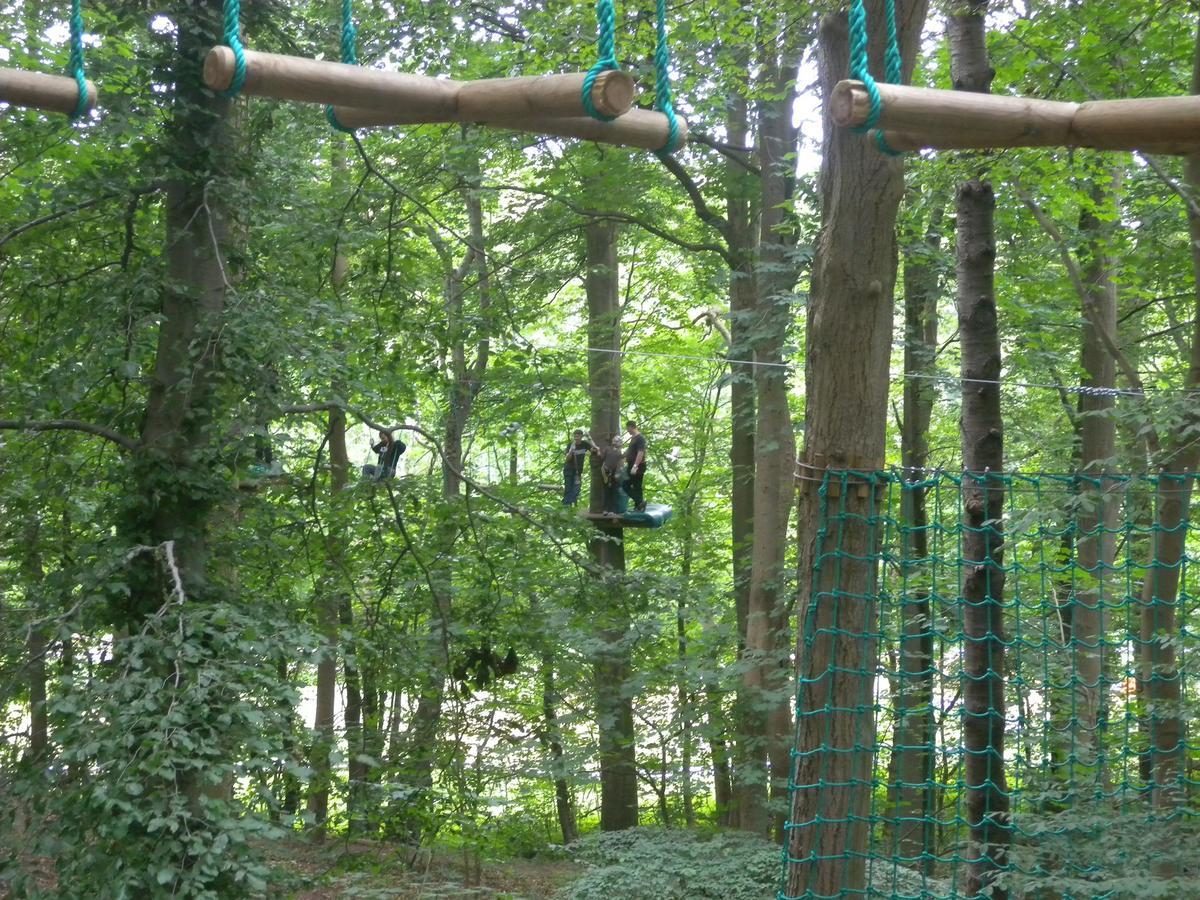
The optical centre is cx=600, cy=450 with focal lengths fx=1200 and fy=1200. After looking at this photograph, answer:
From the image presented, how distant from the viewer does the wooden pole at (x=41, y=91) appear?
2.71 metres

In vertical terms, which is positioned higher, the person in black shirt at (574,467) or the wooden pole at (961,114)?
the person in black shirt at (574,467)

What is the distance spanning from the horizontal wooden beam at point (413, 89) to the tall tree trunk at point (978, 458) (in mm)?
2484

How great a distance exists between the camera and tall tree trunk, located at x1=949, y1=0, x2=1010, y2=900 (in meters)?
4.42

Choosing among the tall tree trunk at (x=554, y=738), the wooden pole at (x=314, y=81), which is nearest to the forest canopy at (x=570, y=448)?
the wooden pole at (x=314, y=81)

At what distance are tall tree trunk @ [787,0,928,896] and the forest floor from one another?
6.35 feet

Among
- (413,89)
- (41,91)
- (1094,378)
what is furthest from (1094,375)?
(41,91)

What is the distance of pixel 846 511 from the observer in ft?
12.2

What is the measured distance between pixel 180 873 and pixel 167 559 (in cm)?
153

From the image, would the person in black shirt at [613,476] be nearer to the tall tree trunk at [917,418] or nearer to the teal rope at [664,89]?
the tall tree trunk at [917,418]

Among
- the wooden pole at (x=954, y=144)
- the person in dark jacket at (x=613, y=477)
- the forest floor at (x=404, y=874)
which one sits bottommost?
the forest floor at (x=404, y=874)

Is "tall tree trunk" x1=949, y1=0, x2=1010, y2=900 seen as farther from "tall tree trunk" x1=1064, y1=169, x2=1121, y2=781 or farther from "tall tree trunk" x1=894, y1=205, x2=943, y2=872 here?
"tall tree trunk" x1=894, y1=205, x2=943, y2=872

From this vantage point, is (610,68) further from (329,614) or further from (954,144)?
(329,614)

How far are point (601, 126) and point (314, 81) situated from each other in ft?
1.91

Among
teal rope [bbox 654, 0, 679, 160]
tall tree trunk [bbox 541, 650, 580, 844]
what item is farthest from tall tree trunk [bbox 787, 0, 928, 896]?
tall tree trunk [bbox 541, 650, 580, 844]
